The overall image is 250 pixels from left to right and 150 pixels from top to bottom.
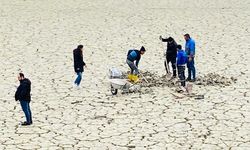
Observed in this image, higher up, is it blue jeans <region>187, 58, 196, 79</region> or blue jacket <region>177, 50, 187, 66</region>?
blue jacket <region>177, 50, 187, 66</region>

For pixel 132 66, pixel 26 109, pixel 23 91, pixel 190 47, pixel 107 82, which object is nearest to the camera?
pixel 23 91

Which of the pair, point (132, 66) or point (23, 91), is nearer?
point (23, 91)

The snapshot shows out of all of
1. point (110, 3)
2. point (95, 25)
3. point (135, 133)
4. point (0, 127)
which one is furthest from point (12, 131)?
point (110, 3)

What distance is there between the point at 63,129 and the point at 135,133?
4.70 feet

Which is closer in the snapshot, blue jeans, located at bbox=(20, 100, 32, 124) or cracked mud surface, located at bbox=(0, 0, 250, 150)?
cracked mud surface, located at bbox=(0, 0, 250, 150)

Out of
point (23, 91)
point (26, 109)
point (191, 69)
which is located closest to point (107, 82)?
point (191, 69)

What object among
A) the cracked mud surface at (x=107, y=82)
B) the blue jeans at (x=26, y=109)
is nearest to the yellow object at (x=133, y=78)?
the cracked mud surface at (x=107, y=82)

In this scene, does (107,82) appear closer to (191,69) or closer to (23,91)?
(191,69)

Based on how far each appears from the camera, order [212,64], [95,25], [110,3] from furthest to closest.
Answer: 1. [110,3]
2. [95,25]
3. [212,64]

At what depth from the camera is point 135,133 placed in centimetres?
1033

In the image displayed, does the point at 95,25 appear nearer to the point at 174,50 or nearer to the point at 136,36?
the point at 136,36

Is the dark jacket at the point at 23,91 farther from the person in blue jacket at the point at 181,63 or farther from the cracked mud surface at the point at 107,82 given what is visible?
the person in blue jacket at the point at 181,63

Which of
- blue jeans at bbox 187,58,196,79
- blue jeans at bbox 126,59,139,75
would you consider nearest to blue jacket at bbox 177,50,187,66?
blue jeans at bbox 187,58,196,79

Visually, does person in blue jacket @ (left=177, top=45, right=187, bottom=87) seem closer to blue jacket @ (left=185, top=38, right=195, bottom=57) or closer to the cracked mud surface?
the cracked mud surface
